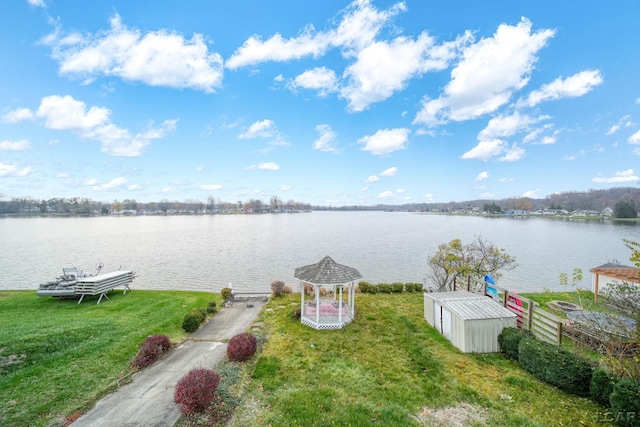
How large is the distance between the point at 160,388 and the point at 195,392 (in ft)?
6.38

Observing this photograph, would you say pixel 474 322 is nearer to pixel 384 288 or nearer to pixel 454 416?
pixel 454 416

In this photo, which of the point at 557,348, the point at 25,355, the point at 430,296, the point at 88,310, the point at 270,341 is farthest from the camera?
the point at 88,310

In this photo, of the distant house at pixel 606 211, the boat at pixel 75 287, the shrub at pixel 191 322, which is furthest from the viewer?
the distant house at pixel 606 211

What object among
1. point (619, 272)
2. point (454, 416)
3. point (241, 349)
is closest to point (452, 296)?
point (454, 416)

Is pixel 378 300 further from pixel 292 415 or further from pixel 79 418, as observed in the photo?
pixel 79 418

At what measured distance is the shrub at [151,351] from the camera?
27.5ft

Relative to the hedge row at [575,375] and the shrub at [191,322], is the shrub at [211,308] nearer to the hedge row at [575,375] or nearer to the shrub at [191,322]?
the shrub at [191,322]

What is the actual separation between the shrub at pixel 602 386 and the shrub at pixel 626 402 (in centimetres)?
55

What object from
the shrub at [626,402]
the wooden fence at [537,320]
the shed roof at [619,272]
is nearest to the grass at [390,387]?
the shrub at [626,402]

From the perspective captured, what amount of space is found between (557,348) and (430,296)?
15.0 ft

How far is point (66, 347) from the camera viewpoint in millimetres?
9180

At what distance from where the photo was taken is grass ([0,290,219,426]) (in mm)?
6480

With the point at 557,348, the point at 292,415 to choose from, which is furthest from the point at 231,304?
the point at 557,348

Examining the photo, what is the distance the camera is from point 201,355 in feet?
30.2
